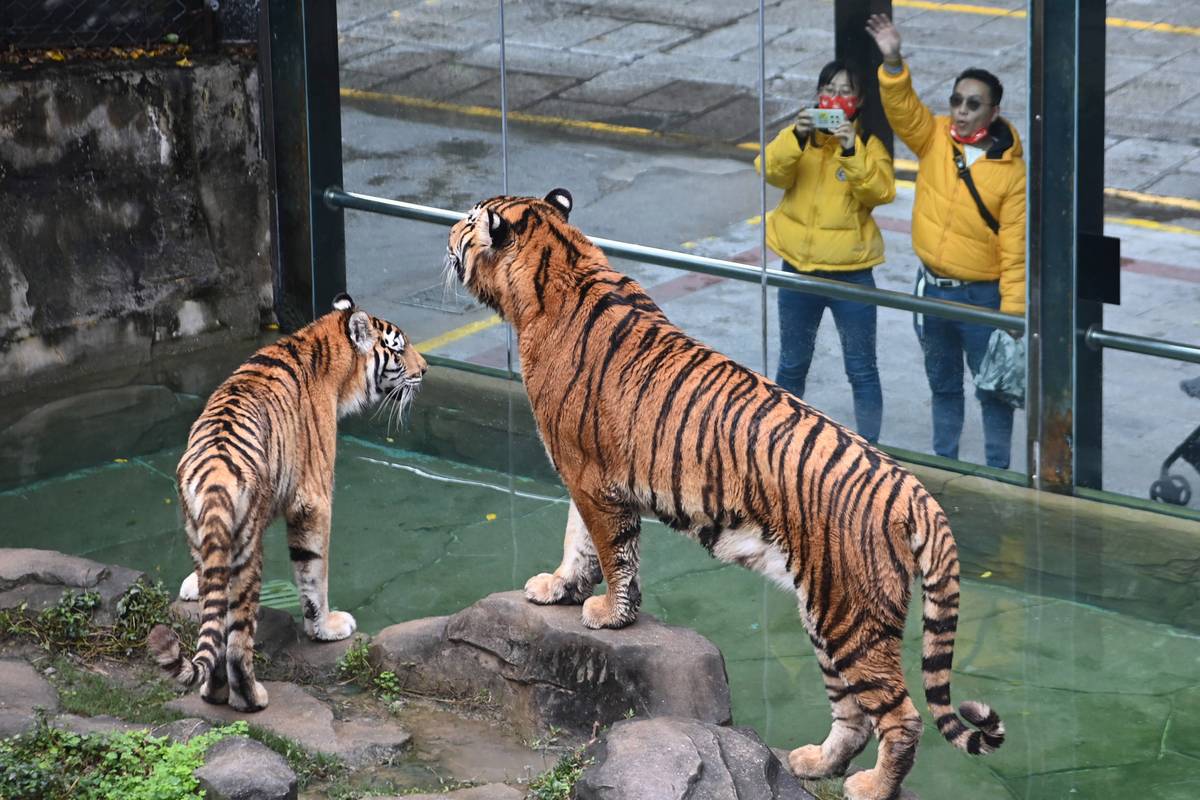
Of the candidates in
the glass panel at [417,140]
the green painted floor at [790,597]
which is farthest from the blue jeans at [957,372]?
the glass panel at [417,140]

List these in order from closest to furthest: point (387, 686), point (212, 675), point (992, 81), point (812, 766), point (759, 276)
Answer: point (812, 766) → point (212, 675) → point (387, 686) → point (992, 81) → point (759, 276)

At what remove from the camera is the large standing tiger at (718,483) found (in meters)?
4.74

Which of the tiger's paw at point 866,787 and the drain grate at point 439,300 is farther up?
the drain grate at point 439,300

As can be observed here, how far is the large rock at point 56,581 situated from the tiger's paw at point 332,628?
0.72 meters

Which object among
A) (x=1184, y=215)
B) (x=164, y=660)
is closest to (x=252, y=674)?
(x=164, y=660)

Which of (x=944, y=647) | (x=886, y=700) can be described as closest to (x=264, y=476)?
(x=886, y=700)

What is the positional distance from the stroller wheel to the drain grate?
12.0ft

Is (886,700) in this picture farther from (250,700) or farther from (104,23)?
(104,23)

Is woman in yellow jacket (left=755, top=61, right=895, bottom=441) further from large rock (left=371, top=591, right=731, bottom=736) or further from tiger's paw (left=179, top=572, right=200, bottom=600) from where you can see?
tiger's paw (left=179, top=572, right=200, bottom=600)

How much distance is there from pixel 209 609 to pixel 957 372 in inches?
155

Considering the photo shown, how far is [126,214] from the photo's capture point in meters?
8.99

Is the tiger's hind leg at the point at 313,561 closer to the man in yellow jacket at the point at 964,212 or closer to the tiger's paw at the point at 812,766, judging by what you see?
the tiger's paw at the point at 812,766

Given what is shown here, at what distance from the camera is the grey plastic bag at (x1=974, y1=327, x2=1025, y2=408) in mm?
7508

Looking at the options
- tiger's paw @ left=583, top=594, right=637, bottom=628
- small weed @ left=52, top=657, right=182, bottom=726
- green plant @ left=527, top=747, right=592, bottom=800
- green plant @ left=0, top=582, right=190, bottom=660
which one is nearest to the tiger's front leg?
tiger's paw @ left=583, top=594, right=637, bottom=628
